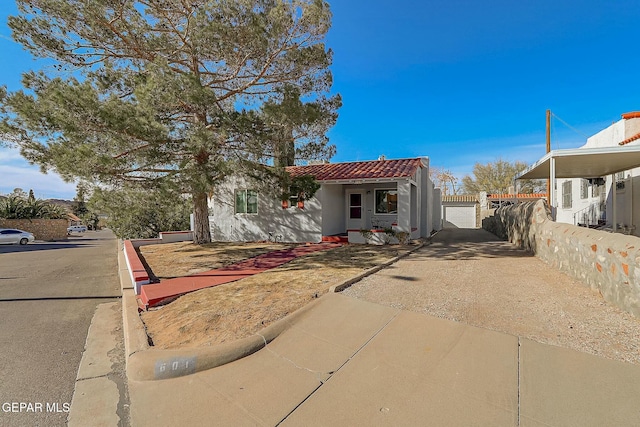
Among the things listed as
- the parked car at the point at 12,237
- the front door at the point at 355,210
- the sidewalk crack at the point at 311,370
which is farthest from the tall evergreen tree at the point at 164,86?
Answer: the parked car at the point at 12,237

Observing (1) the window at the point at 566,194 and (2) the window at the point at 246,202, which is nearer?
(2) the window at the point at 246,202

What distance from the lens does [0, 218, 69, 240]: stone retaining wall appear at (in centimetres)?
2485

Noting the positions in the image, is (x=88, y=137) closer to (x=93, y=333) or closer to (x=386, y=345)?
(x=93, y=333)

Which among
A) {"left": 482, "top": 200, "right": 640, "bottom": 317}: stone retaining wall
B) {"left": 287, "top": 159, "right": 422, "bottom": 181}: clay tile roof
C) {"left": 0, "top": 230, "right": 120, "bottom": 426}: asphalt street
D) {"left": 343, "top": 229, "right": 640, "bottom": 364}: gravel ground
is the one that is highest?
{"left": 287, "top": 159, "right": 422, "bottom": 181}: clay tile roof

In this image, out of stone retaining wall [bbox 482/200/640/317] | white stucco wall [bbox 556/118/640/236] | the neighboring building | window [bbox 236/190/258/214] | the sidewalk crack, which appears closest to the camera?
the sidewalk crack

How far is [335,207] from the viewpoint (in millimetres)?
14094

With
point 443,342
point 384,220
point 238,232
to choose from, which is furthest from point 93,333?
point 384,220

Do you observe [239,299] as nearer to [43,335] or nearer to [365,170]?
[43,335]

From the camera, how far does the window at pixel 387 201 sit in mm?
13945

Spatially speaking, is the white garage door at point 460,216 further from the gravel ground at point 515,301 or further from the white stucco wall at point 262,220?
the gravel ground at point 515,301

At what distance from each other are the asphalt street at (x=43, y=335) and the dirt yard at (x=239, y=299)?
38.2 inches

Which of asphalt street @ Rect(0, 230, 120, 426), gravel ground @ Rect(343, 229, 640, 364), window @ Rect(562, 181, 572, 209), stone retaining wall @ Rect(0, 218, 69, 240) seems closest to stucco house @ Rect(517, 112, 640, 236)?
window @ Rect(562, 181, 572, 209)

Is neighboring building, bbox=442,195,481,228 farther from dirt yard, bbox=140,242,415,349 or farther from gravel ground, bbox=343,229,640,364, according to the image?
gravel ground, bbox=343,229,640,364

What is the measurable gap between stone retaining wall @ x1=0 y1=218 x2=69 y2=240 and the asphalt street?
21597 mm
